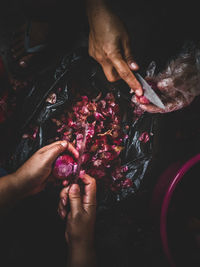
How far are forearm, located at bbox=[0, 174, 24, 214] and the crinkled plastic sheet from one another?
23cm

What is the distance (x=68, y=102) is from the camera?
1.76 meters

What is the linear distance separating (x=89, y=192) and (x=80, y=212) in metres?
0.19

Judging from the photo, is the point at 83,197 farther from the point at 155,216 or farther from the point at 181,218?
the point at 181,218

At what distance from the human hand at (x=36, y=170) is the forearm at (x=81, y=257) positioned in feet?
2.15

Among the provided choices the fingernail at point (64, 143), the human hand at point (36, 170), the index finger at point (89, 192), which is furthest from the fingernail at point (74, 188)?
the fingernail at point (64, 143)

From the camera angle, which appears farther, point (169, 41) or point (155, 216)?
point (169, 41)

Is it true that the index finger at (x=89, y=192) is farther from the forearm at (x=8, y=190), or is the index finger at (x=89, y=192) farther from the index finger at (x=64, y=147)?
the forearm at (x=8, y=190)

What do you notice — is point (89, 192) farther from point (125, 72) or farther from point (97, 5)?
point (97, 5)

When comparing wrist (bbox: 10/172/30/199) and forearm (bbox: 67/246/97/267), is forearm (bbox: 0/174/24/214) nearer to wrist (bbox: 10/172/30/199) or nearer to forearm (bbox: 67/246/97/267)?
wrist (bbox: 10/172/30/199)

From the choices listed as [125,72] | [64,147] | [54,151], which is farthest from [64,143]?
[125,72]

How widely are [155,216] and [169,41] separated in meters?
1.73

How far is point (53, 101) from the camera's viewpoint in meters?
1.73

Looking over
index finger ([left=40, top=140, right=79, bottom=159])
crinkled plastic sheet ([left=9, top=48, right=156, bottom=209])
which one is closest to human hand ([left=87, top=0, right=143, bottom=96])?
crinkled plastic sheet ([left=9, top=48, right=156, bottom=209])

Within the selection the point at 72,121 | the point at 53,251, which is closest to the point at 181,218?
the point at 53,251
